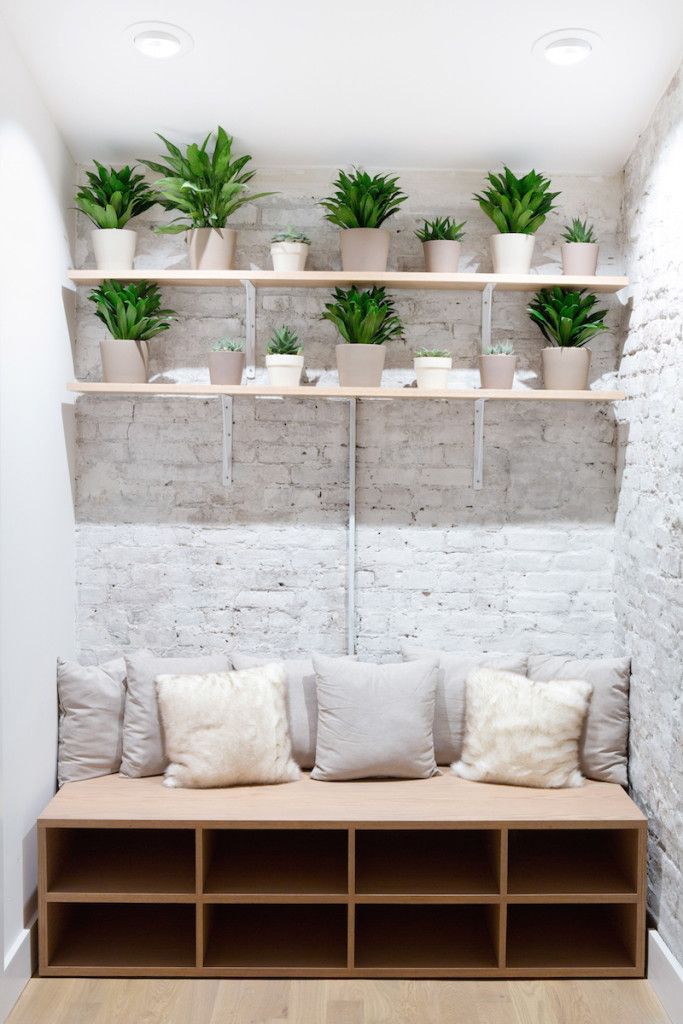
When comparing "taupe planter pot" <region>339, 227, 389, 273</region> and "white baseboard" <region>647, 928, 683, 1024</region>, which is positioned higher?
"taupe planter pot" <region>339, 227, 389, 273</region>

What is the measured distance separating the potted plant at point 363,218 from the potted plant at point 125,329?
2.23ft

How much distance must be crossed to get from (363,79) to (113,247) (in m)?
1.01

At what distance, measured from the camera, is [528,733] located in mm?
2857

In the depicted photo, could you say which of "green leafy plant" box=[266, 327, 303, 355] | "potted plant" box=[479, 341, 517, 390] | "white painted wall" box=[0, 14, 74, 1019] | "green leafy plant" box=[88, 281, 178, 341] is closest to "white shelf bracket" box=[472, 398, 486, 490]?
"potted plant" box=[479, 341, 517, 390]

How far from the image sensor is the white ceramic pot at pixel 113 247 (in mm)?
3051

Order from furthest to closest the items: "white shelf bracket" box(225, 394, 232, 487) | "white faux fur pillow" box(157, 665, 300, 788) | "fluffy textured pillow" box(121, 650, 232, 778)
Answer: "white shelf bracket" box(225, 394, 232, 487) < "fluffy textured pillow" box(121, 650, 232, 778) < "white faux fur pillow" box(157, 665, 300, 788)

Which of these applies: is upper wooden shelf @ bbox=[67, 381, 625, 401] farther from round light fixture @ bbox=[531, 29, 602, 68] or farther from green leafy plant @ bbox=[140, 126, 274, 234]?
round light fixture @ bbox=[531, 29, 602, 68]

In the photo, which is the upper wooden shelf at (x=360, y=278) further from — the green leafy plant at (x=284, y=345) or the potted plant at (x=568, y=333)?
the green leafy plant at (x=284, y=345)

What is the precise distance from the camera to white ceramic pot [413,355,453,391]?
3016mm

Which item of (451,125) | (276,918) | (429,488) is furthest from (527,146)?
(276,918)

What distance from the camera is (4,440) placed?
96.1 inches

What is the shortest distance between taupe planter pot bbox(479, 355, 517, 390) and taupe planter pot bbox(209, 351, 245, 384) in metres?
0.81

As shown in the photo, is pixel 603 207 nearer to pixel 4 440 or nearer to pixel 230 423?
pixel 230 423

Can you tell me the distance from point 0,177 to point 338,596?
1.74 meters
